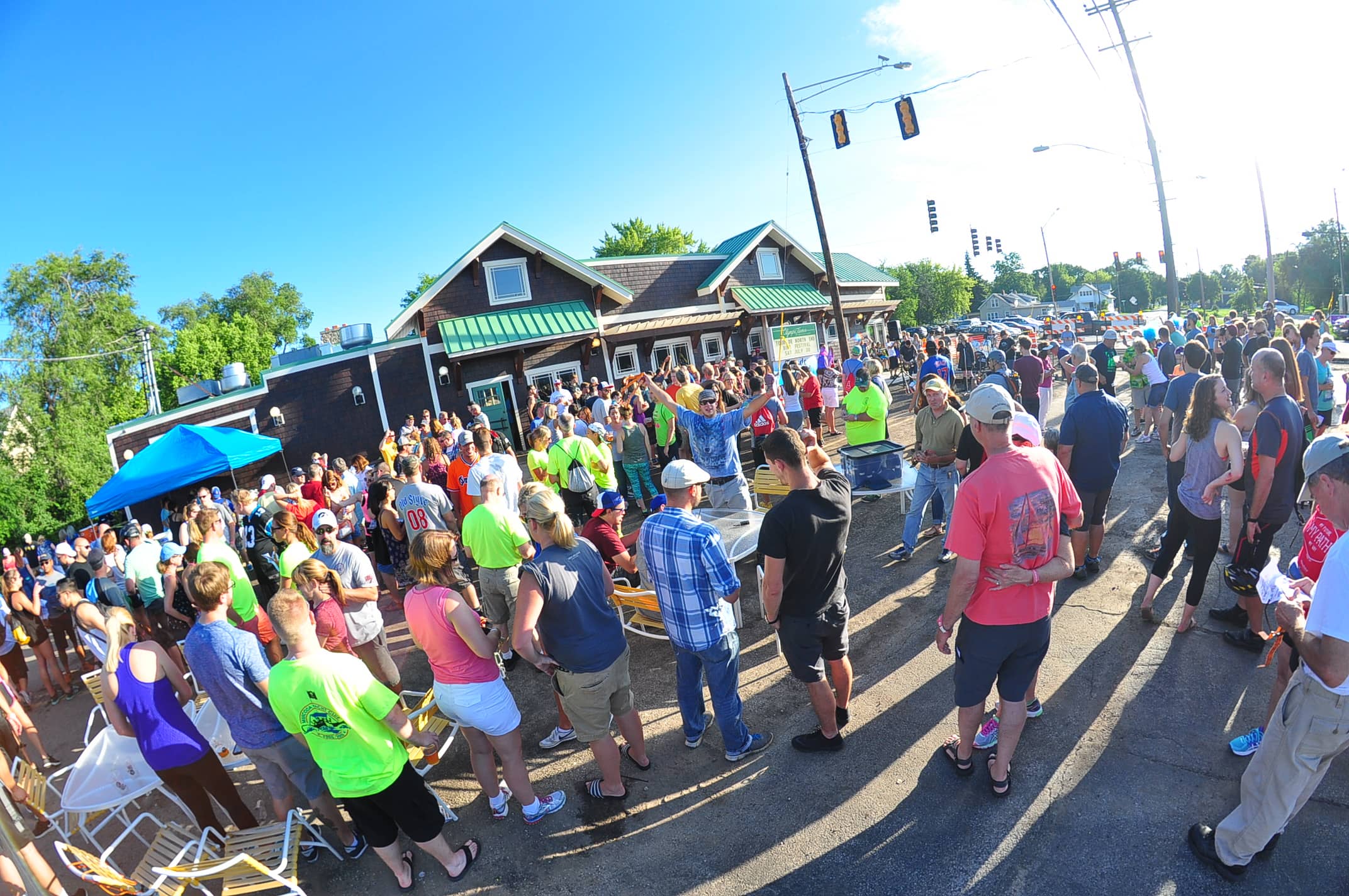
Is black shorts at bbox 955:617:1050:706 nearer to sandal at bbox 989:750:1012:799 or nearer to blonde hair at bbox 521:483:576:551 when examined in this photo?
sandal at bbox 989:750:1012:799

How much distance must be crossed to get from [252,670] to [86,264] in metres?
43.6

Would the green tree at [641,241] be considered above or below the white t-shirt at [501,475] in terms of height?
above

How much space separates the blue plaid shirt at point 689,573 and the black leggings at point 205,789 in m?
2.84

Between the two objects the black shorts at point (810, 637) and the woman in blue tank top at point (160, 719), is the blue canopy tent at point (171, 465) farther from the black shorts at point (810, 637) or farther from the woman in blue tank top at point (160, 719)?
the black shorts at point (810, 637)

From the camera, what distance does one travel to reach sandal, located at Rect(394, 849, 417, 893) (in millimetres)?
3510

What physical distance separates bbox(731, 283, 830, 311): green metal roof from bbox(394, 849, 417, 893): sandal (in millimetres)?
19875

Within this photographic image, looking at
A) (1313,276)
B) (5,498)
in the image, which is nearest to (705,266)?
(5,498)

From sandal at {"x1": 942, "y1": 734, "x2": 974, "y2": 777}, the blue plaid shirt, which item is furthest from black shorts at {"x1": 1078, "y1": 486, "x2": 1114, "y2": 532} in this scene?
the blue plaid shirt

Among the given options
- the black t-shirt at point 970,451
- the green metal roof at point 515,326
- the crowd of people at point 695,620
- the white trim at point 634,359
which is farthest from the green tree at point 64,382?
the black t-shirt at point 970,451

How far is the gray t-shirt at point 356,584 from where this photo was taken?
498 centimetres

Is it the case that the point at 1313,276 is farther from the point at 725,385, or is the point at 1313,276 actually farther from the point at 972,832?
the point at 972,832

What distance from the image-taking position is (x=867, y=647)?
5.17 metres

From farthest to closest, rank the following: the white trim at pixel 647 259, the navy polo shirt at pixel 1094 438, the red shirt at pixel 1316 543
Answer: the white trim at pixel 647 259 < the navy polo shirt at pixel 1094 438 < the red shirt at pixel 1316 543

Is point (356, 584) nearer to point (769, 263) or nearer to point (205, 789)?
point (205, 789)
